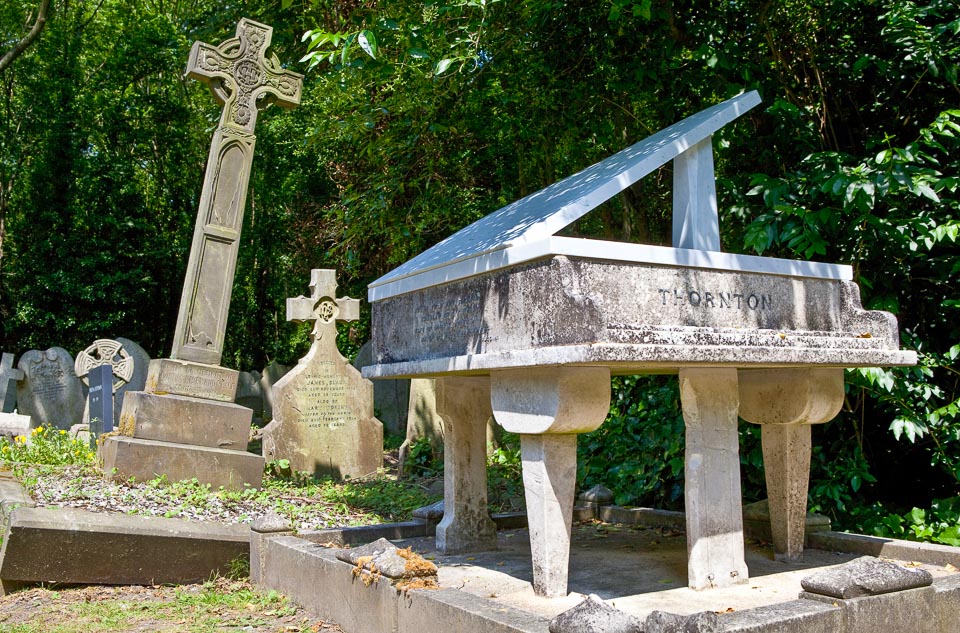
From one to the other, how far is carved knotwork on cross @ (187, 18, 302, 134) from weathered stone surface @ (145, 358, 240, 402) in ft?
8.47

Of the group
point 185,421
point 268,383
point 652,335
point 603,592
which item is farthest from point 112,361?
point 652,335

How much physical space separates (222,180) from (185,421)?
2.54 m

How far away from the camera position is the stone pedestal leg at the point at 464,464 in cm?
507

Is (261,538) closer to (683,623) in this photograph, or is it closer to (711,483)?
(711,483)

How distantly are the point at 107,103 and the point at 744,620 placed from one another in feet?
66.9

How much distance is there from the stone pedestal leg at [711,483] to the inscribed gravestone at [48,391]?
506 inches

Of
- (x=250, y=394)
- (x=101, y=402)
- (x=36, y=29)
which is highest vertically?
(x=36, y=29)

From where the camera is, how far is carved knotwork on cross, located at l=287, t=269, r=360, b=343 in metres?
10.2

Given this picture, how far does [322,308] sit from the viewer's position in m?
10.4

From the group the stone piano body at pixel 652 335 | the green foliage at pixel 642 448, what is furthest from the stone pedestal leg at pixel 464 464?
the green foliage at pixel 642 448

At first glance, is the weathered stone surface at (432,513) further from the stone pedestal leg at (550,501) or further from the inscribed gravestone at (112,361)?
the inscribed gravestone at (112,361)

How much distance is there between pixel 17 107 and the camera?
19.4 metres

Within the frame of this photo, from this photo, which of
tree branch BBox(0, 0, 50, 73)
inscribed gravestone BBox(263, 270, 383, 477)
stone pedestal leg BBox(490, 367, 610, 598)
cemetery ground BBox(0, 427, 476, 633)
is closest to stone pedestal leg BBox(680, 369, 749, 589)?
stone pedestal leg BBox(490, 367, 610, 598)

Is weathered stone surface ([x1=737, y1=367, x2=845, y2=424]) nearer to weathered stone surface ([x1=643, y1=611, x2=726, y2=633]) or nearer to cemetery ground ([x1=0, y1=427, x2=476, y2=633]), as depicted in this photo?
weathered stone surface ([x1=643, y1=611, x2=726, y2=633])
